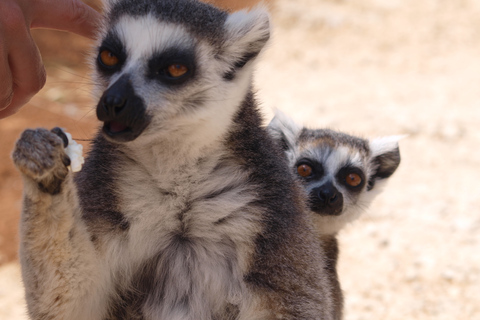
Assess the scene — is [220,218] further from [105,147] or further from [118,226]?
[105,147]

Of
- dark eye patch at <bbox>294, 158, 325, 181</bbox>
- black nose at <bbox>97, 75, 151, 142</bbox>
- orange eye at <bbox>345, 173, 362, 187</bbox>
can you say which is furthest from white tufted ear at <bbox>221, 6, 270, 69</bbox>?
orange eye at <bbox>345, 173, 362, 187</bbox>

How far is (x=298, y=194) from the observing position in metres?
2.94

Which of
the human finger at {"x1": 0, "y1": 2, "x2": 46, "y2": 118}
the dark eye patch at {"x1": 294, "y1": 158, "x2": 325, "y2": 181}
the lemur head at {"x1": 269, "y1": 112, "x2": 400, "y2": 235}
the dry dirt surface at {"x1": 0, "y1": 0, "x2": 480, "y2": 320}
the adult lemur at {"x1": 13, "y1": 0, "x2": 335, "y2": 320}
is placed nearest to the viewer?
the adult lemur at {"x1": 13, "y1": 0, "x2": 335, "y2": 320}

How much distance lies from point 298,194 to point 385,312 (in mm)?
2564

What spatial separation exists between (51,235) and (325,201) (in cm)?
214

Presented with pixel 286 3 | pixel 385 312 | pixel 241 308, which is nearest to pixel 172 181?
pixel 241 308

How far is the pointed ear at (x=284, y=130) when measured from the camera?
4.46 m

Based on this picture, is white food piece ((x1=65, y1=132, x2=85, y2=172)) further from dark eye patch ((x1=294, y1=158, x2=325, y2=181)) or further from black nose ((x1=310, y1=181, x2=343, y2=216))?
dark eye patch ((x1=294, y1=158, x2=325, y2=181))

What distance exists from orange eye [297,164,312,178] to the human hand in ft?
6.10

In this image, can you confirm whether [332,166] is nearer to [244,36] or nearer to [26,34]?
[244,36]

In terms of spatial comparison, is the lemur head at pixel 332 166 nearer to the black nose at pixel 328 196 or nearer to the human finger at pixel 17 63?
the black nose at pixel 328 196

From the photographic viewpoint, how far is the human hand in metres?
2.85

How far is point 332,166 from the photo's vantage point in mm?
4422

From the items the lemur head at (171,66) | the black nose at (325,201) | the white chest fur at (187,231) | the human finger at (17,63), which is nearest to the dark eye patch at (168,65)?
the lemur head at (171,66)
